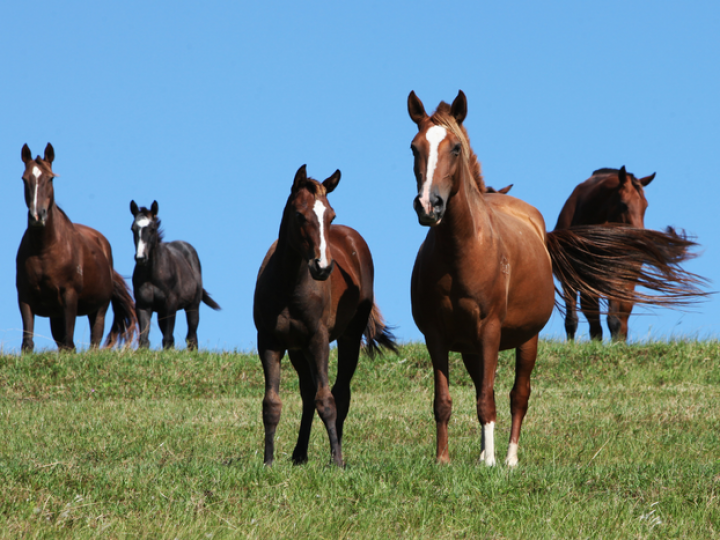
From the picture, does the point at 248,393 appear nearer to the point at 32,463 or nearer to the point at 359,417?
the point at 359,417

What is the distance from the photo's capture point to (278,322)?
249 inches

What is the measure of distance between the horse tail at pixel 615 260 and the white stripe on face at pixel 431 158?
2.82 meters

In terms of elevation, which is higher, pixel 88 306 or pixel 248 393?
pixel 88 306

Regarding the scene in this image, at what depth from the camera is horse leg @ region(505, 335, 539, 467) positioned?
6.84m

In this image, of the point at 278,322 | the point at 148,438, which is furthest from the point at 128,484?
the point at 148,438

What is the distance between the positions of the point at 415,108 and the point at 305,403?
2.69 metres

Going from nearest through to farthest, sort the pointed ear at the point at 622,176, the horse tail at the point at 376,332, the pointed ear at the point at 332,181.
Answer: the pointed ear at the point at 332,181 → the horse tail at the point at 376,332 → the pointed ear at the point at 622,176

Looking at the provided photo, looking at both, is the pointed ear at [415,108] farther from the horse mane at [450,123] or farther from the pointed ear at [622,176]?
the pointed ear at [622,176]

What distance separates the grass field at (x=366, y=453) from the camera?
15.9 feet

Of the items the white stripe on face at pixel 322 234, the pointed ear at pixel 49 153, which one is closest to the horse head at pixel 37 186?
the pointed ear at pixel 49 153

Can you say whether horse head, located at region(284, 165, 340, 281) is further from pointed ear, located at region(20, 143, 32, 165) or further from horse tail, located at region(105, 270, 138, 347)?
horse tail, located at region(105, 270, 138, 347)

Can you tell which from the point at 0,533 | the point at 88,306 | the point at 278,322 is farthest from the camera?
the point at 88,306

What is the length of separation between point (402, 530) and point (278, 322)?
6.83 feet

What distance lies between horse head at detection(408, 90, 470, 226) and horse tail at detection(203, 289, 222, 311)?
531 inches
